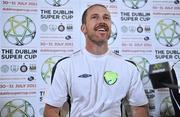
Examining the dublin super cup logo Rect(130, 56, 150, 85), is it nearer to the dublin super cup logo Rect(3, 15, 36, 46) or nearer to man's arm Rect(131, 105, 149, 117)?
man's arm Rect(131, 105, 149, 117)

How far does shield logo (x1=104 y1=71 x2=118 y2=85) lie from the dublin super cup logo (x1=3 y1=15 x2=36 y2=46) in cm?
59

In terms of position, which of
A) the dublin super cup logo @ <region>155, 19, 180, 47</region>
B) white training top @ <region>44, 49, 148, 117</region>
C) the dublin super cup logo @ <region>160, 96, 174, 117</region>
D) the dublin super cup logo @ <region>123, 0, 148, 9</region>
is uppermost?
the dublin super cup logo @ <region>123, 0, 148, 9</region>

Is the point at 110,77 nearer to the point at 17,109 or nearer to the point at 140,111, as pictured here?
the point at 140,111

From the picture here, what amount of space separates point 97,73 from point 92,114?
0.26 m

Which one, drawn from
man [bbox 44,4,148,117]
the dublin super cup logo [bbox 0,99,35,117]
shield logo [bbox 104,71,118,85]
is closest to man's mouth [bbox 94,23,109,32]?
man [bbox 44,4,148,117]

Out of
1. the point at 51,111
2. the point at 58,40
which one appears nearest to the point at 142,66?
the point at 58,40

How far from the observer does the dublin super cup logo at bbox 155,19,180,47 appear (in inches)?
84.7

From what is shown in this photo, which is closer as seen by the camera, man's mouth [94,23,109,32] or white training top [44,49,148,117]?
white training top [44,49,148,117]

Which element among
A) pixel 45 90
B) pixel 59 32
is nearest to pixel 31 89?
pixel 45 90

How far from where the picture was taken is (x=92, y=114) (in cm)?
173

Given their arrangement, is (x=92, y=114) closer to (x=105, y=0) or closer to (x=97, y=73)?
(x=97, y=73)

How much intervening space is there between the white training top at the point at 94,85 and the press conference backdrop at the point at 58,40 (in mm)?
225

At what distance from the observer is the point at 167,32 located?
216cm

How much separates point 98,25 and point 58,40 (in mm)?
328
